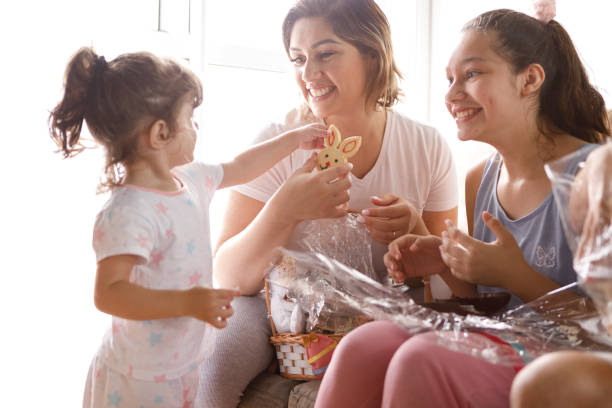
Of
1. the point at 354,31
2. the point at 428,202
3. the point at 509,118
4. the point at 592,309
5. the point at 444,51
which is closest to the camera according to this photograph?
the point at 592,309

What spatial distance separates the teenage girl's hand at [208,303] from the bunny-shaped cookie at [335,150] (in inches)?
19.3

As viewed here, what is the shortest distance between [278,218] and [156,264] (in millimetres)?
364

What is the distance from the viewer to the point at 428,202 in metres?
1.68

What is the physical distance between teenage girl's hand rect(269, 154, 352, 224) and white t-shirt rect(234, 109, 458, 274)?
24cm

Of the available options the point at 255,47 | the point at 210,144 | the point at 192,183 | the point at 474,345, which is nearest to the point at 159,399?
the point at 192,183

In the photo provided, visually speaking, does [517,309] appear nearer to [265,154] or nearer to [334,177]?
[334,177]

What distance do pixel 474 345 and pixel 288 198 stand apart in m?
0.57

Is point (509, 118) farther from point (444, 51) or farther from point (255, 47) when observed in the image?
point (444, 51)

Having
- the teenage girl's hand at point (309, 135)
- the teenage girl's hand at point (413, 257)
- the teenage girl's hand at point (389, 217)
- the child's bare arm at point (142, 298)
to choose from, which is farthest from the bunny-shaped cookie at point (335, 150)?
the child's bare arm at point (142, 298)

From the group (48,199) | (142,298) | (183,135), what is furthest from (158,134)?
(48,199)

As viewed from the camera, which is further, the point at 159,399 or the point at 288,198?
the point at 288,198

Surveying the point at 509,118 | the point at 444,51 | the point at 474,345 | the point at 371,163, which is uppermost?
the point at 444,51

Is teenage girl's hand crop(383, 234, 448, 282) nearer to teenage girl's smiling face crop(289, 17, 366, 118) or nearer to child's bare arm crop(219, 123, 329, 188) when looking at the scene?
child's bare arm crop(219, 123, 329, 188)

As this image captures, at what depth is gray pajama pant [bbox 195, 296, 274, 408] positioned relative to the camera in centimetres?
131
